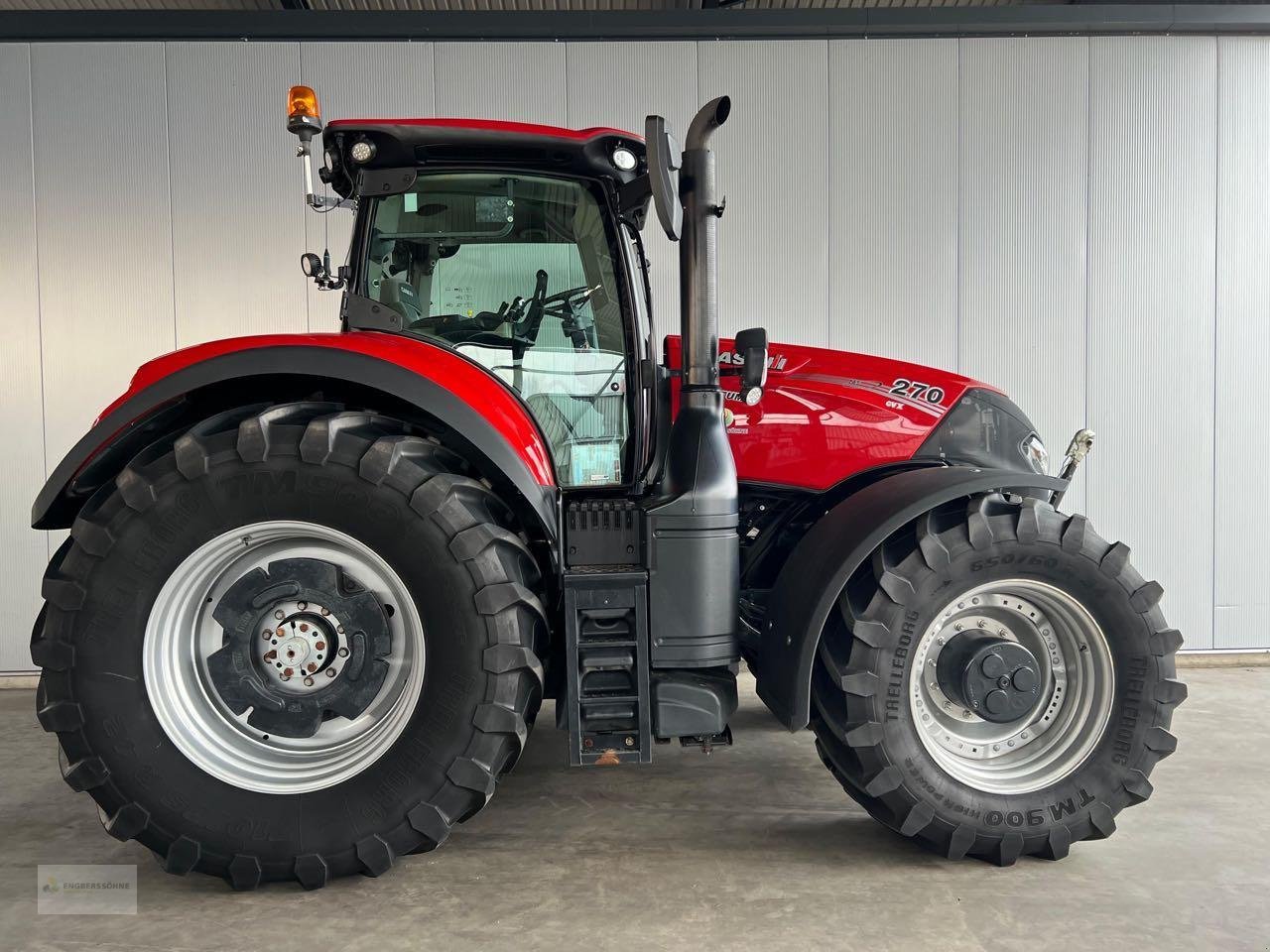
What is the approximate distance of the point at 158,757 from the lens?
7.12 ft

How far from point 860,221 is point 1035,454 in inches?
93.8

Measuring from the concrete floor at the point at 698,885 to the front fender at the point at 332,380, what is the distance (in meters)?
1.03

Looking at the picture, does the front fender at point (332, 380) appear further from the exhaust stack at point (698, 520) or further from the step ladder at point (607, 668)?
the exhaust stack at point (698, 520)

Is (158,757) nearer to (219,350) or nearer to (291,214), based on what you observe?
(219,350)

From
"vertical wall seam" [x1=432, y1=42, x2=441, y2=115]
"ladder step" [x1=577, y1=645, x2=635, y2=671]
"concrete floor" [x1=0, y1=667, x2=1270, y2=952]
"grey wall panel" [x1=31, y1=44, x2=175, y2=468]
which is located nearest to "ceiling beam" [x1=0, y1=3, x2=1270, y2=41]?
"vertical wall seam" [x1=432, y1=42, x2=441, y2=115]

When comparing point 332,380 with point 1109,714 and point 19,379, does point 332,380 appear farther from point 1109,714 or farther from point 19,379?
point 19,379

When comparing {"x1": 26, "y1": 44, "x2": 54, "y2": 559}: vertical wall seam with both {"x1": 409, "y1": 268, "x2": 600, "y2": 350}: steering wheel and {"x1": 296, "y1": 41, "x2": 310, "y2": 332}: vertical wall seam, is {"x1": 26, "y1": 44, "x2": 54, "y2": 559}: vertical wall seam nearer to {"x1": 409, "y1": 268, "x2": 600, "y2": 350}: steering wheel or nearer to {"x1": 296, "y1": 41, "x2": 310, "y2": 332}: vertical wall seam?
{"x1": 296, "y1": 41, "x2": 310, "y2": 332}: vertical wall seam

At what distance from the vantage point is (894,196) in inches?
192

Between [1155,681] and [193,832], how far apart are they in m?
2.74

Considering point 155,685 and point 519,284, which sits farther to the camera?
point 519,284

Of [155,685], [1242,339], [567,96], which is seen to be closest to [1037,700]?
[155,685]

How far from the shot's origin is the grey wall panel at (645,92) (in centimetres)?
478

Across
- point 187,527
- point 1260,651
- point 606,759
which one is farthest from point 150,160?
point 1260,651

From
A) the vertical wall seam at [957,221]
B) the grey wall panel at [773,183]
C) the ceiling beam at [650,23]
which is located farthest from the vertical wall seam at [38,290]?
the vertical wall seam at [957,221]
